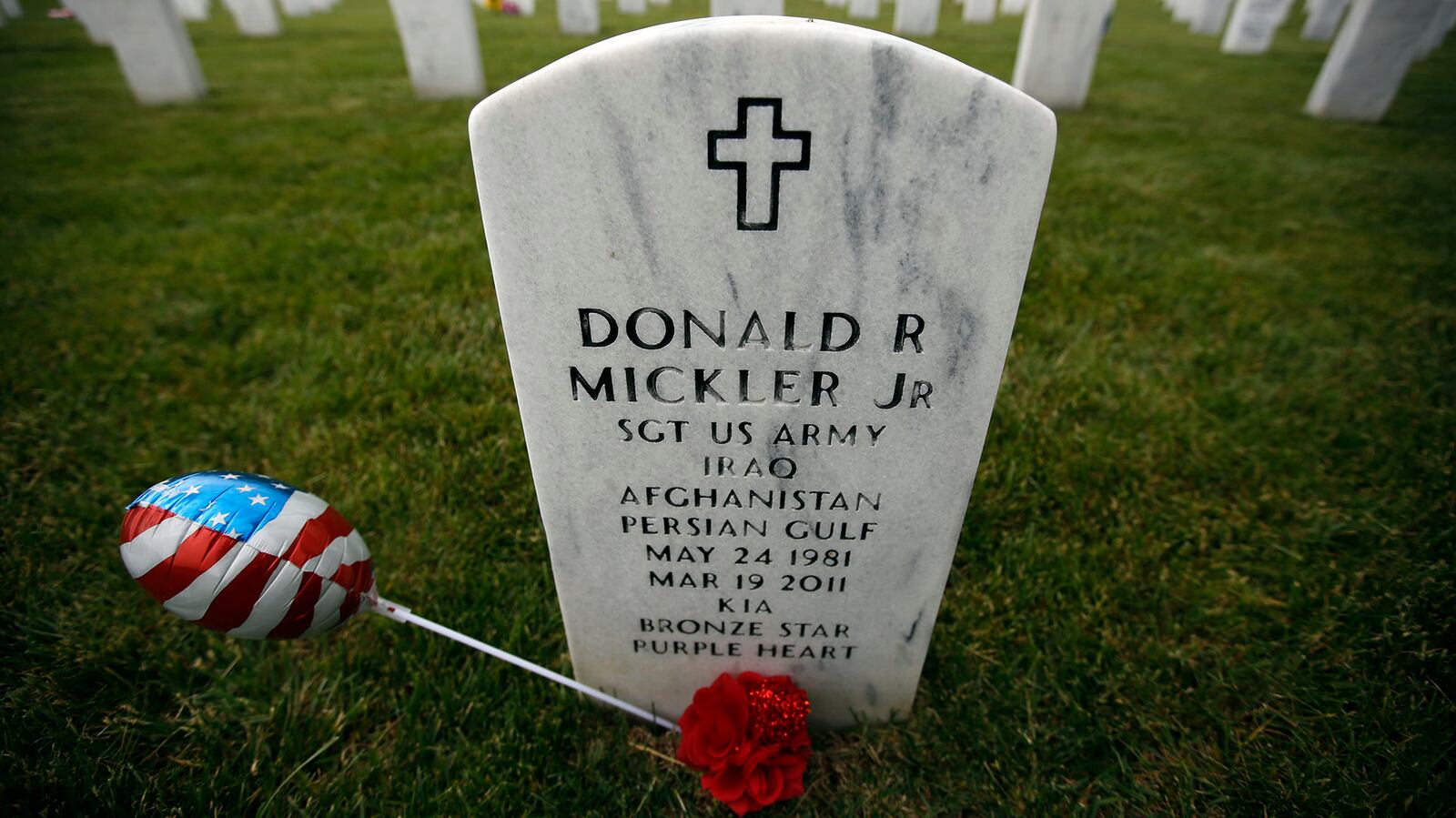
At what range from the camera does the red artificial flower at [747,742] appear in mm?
1433

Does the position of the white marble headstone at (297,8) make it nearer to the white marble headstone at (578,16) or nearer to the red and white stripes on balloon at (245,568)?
the white marble headstone at (578,16)

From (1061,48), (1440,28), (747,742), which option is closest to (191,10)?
(1061,48)

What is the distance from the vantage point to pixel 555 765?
5.17 feet

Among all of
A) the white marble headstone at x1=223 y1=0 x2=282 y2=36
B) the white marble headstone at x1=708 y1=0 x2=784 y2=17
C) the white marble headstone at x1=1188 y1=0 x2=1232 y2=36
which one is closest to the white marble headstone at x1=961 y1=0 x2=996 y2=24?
the white marble headstone at x1=1188 y1=0 x2=1232 y2=36

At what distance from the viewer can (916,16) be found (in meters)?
10.1

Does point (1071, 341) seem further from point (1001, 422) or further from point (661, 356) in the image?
point (661, 356)

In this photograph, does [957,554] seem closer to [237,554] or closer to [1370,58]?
[237,554]

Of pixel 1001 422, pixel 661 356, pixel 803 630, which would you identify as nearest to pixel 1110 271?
pixel 1001 422

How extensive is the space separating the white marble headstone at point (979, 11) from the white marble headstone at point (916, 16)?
310 cm

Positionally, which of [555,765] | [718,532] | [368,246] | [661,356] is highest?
[661,356]

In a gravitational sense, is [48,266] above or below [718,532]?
below

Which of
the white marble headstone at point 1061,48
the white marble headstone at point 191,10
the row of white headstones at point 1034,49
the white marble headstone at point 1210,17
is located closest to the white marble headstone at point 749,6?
the row of white headstones at point 1034,49

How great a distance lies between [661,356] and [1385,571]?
7.42 feet

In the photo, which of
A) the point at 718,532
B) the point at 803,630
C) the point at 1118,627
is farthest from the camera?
the point at 1118,627
